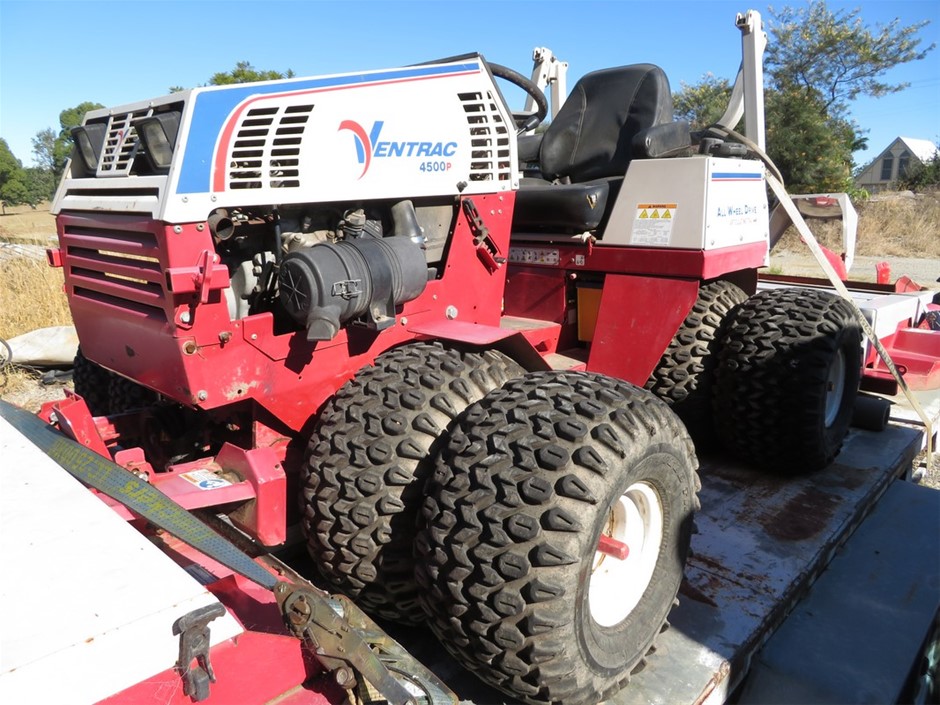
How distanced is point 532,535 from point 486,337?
0.84m

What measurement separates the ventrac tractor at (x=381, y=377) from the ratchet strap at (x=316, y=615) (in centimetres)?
7

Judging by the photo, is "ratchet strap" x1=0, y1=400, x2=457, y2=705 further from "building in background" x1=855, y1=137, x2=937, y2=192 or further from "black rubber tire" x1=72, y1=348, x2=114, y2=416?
"building in background" x1=855, y1=137, x2=937, y2=192

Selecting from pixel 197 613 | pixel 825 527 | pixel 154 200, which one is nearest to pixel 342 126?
pixel 154 200

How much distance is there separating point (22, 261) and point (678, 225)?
7.80 meters

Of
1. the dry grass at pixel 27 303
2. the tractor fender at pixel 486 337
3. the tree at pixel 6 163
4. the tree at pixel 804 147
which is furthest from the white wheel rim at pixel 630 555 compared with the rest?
the tree at pixel 6 163

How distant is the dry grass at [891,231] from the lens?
19.8m

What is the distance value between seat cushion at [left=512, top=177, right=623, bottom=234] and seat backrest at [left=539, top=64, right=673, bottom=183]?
0.41 metres

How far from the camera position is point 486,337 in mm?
2404

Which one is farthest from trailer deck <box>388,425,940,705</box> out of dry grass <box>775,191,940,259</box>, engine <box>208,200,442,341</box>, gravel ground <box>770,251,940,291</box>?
dry grass <box>775,191,940,259</box>

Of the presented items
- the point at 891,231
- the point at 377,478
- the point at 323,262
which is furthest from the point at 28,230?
the point at 891,231

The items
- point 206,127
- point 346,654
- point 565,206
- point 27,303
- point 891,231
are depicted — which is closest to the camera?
point 346,654

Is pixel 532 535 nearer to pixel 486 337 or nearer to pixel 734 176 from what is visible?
pixel 486 337

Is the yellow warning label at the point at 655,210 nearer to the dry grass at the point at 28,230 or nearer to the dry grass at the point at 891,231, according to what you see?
the dry grass at the point at 28,230

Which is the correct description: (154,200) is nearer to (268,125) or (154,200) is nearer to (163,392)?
(268,125)
